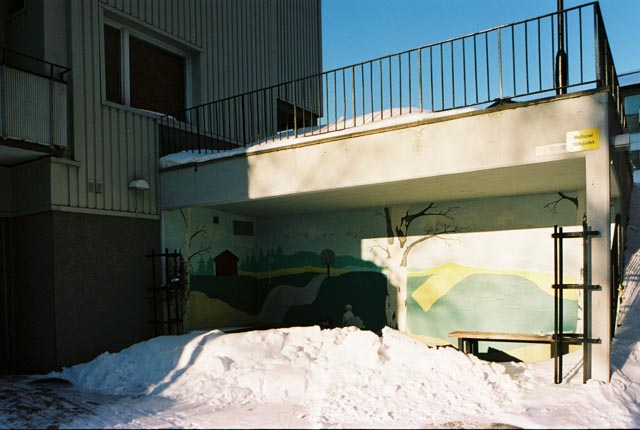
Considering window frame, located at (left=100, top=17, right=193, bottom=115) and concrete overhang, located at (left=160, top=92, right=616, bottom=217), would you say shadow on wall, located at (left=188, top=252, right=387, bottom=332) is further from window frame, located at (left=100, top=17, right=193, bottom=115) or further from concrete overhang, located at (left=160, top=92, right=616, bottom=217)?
window frame, located at (left=100, top=17, right=193, bottom=115)

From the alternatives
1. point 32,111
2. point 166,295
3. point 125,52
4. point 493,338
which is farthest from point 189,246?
point 493,338

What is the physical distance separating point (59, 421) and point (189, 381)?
1470 mm

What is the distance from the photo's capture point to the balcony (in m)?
7.14

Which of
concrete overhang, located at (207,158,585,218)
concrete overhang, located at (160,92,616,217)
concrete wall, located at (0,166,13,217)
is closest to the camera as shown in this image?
concrete overhang, located at (160,92,616,217)

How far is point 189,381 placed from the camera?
21.0ft

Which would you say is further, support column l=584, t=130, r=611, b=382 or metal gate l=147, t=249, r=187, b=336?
metal gate l=147, t=249, r=187, b=336

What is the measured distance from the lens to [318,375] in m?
6.02

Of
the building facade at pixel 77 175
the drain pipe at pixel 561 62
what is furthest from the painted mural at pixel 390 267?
the drain pipe at pixel 561 62

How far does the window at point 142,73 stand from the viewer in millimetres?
9141

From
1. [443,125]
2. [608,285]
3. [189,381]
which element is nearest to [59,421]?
[189,381]

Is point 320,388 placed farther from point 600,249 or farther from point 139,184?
point 139,184

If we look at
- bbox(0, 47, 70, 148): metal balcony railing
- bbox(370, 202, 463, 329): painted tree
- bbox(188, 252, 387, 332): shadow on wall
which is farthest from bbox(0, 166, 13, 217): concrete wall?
bbox(370, 202, 463, 329): painted tree

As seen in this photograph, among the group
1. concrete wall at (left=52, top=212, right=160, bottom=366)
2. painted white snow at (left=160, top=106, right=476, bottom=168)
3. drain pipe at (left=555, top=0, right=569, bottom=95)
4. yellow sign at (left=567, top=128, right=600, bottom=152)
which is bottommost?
concrete wall at (left=52, top=212, right=160, bottom=366)

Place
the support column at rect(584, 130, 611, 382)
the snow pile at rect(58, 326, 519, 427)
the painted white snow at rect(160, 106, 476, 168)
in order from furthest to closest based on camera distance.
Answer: the painted white snow at rect(160, 106, 476, 168) → the support column at rect(584, 130, 611, 382) → the snow pile at rect(58, 326, 519, 427)
